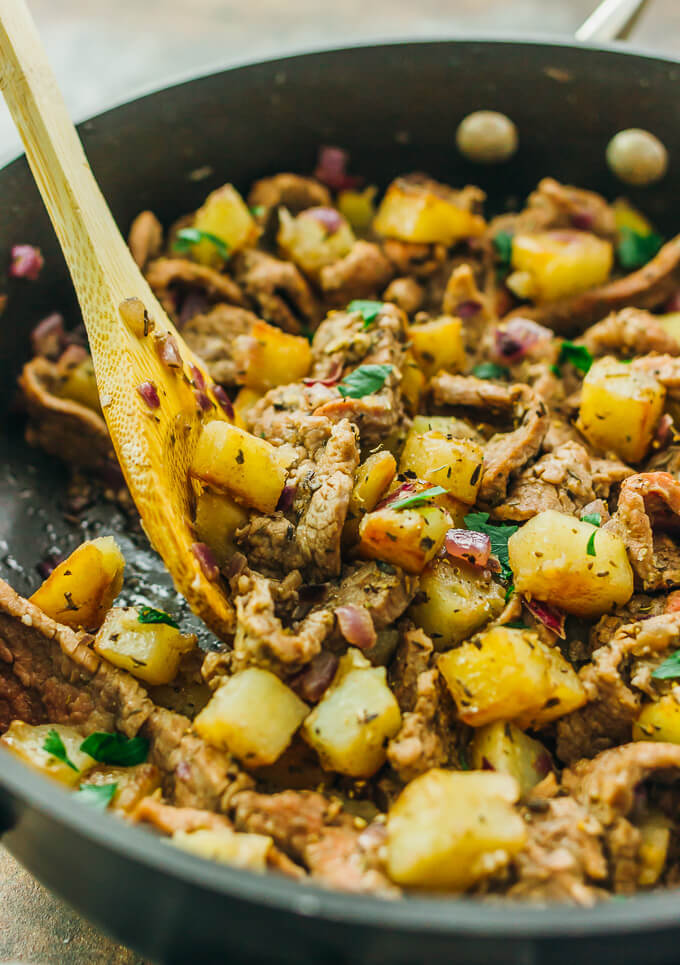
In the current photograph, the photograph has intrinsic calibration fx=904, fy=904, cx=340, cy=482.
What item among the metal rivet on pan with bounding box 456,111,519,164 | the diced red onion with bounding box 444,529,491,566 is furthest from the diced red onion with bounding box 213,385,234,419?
the metal rivet on pan with bounding box 456,111,519,164

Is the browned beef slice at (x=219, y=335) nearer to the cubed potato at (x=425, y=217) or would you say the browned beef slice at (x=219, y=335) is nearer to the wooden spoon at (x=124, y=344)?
the wooden spoon at (x=124, y=344)

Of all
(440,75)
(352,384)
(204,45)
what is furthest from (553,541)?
(204,45)

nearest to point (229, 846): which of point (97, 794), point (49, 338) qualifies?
point (97, 794)

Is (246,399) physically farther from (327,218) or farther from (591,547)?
(591,547)

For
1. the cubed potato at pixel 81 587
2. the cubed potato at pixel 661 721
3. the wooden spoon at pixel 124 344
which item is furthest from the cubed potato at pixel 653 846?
the cubed potato at pixel 81 587

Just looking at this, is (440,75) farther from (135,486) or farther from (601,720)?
(601,720)

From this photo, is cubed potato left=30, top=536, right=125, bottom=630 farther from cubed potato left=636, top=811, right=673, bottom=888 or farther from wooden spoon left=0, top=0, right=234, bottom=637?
cubed potato left=636, top=811, right=673, bottom=888
